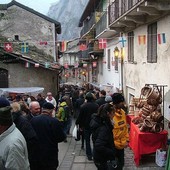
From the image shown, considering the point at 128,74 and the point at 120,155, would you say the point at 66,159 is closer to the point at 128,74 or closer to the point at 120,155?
the point at 120,155

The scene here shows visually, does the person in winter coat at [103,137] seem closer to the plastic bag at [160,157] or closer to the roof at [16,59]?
the plastic bag at [160,157]

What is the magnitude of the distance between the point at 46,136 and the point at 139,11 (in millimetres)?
6948

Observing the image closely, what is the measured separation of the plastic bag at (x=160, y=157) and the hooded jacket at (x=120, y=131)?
2.08m

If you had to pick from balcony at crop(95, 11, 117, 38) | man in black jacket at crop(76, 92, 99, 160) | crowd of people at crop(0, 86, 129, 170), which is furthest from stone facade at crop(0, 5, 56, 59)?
crowd of people at crop(0, 86, 129, 170)

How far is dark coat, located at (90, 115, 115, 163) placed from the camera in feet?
18.7

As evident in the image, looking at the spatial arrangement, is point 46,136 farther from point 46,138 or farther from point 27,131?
point 27,131

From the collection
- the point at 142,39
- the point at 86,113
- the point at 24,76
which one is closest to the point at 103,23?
the point at 24,76

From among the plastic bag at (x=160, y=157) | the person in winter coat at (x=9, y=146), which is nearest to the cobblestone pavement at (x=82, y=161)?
the plastic bag at (x=160, y=157)

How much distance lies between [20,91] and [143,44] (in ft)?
25.4

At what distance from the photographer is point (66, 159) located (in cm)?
998

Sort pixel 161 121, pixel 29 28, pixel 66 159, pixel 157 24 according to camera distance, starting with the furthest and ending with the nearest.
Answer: pixel 29 28
pixel 157 24
pixel 66 159
pixel 161 121

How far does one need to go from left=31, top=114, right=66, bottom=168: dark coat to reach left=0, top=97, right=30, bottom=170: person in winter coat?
208cm

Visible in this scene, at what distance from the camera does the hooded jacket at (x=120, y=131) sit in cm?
709

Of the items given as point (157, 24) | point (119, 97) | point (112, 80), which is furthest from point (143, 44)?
point (112, 80)
